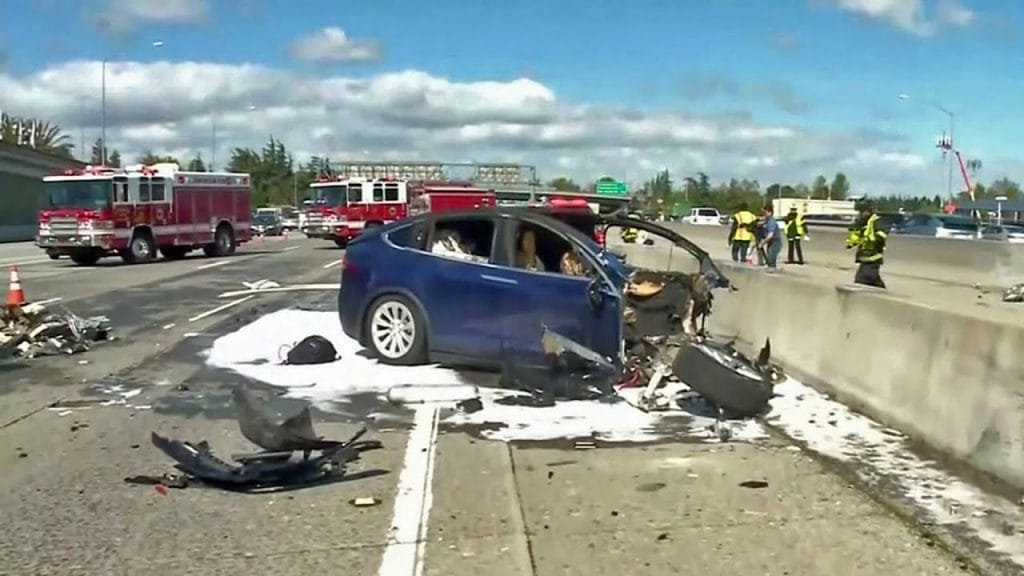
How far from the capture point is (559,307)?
10.4 m

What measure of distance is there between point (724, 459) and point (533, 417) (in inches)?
74.3

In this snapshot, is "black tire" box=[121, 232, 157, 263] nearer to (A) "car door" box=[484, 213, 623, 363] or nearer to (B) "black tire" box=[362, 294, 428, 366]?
(B) "black tire" box=[362, 294, 428, 366]

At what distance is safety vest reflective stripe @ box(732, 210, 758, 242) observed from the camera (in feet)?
96.7

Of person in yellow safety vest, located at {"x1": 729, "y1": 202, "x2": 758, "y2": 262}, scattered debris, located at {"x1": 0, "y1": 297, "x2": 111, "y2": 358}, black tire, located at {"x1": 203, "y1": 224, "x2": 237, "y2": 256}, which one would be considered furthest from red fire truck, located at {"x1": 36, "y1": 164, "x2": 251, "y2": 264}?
scattered debris, located at {"x1": 0, "y1": 297, "x2": 111, "y2": 358}

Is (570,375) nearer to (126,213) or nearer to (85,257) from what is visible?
(126,213)

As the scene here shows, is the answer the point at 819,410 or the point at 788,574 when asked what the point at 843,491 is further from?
the point at 819,410

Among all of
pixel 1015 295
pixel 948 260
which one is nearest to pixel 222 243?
pixel 948 260

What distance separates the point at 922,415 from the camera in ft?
25.9

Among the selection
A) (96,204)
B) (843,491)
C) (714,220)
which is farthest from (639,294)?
(714,220)

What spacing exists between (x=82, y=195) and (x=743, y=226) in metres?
18.3

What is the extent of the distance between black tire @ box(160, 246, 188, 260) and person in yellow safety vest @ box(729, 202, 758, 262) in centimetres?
1716

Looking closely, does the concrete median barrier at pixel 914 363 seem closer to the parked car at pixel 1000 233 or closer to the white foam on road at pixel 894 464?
the white foam on road at pixel 894 464

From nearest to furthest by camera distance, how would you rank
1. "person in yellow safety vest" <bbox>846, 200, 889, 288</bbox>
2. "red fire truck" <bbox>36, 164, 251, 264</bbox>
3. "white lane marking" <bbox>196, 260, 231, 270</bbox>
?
"person in yellow safety vest" <bbox>846, 200, 889, 288</bbox>
"white lane marking" <bbox>196, 260, 231, 270</bbox>
"red fire truck" <bbox>36, 164, 251, 264</bbox>

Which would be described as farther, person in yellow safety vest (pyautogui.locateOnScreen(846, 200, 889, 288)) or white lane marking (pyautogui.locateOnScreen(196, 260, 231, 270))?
white lane marking (pyautogui.locateOnScreen(196, 260, 231, 270))
